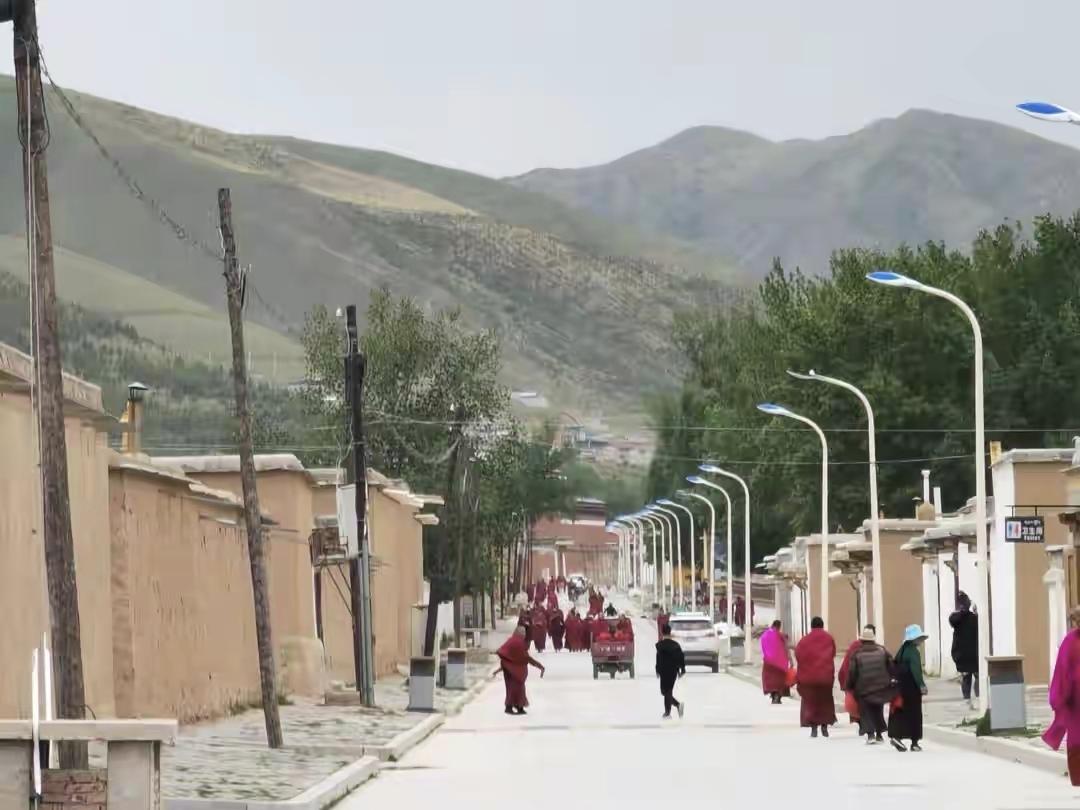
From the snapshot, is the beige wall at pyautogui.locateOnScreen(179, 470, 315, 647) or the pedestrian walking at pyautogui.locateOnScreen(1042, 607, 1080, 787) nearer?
the pedestrian walking at pyautogui.locateOnScreen(1042, 607, 1080, 787)

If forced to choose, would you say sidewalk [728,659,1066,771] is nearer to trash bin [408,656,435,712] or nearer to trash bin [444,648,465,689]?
trash bin [408,656,435,712]

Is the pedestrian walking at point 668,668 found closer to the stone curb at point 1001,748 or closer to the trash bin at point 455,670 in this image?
the stone curb at point 1001,748

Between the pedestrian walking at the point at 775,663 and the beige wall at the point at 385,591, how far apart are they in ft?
34.9

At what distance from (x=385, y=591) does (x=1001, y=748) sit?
43096 millimetres

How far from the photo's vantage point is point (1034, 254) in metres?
91.5

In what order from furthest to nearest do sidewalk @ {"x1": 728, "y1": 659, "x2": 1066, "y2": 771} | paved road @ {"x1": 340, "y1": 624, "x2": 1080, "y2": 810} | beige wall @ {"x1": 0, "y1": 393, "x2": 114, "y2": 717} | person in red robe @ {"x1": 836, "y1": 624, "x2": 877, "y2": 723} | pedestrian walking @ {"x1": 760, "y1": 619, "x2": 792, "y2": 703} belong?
pedestrian walking @ {"x1": 760, "y1": 619, "x2": 792, "y2": 703}, person in red robe @ {"x1": 836, "y1": 624, "x2": 877, "y2": 723}, sidewalk @ {"x1": 728, "y1": 659, "x2": 1066, "y2": 771}, beige wall @ {"x1": 0, "y1": 393, "x2": 114, "y2": 717}, paved road @ {"x1": 340, "y1": 624, "x2": 1080, "y2": 810}

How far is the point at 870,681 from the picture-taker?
32.3 meters

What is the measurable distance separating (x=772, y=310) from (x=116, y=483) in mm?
70985

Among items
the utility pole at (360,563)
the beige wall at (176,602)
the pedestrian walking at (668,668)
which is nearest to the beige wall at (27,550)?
the beige wall at (176,602)

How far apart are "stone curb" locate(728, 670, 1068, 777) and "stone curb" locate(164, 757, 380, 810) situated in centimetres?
698

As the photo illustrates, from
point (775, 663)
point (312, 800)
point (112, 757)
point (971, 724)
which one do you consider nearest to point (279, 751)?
point (312, 800)

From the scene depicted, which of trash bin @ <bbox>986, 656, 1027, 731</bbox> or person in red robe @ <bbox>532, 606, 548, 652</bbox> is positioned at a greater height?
trash bin @ <bbox>986, 656, 1027, 731</bbox>

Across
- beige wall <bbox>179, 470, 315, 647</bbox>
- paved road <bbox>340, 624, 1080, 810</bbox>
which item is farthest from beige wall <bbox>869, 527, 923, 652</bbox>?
paved road <bbox>340, 624, 1080, 810</bbox>

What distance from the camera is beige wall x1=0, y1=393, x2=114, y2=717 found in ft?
82.1
